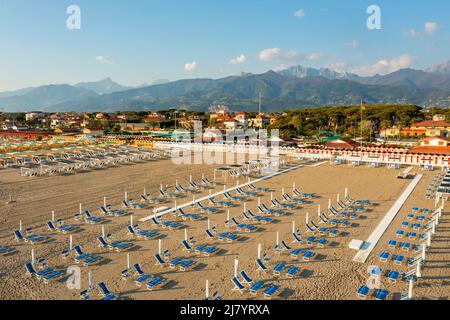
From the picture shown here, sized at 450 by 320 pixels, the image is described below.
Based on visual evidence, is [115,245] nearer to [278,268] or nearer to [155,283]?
[155,283]

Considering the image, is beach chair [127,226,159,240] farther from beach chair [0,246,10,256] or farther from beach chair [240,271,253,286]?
beach chair [240,271,253,286]

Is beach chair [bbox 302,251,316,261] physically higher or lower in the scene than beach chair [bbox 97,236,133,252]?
lower

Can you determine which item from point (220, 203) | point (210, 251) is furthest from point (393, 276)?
point (220, 203)

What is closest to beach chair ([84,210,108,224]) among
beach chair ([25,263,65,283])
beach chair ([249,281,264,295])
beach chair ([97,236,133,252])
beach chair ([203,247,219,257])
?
beach chair ([97,236,133,252])

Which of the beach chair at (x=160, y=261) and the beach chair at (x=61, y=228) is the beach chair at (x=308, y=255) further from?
the beach chair at (x=61, y=228)
